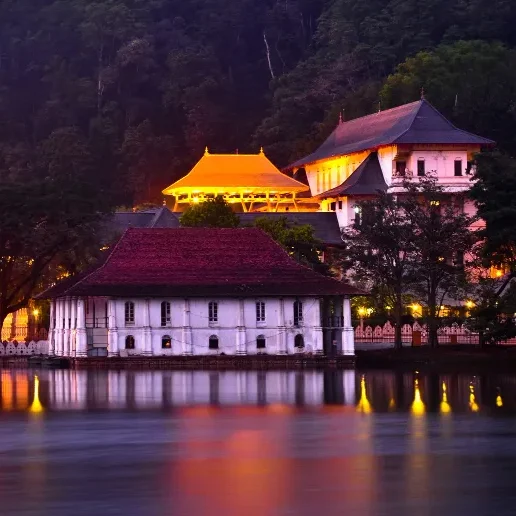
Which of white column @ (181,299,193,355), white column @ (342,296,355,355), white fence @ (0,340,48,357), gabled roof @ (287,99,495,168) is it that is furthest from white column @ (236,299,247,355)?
gabled roof @ (287,99,495,168)

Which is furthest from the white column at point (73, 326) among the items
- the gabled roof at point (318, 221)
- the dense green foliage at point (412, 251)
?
the gabled roof at point (318, 221)

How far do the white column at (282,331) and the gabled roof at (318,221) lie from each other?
87.9 ft

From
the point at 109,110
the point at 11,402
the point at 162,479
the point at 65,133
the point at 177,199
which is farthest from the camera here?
the point at 109,110

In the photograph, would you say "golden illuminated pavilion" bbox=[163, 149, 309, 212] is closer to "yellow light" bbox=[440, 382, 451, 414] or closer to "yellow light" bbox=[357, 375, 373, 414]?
"yellow light" bbox=[357, 375, 373, 414]

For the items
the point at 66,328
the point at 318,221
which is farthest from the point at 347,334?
the point at 318,221

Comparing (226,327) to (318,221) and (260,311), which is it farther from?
(318,221)

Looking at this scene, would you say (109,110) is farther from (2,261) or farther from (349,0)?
(2,261)

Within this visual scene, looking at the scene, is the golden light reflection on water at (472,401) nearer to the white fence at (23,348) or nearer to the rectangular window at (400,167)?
the white fence at (23,348)

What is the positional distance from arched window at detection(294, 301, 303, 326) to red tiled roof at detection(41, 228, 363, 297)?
1023mm

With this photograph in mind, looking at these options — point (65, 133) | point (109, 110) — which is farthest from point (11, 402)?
point (109, 110)

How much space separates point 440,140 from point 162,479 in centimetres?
8258

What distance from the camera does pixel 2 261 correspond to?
94062 millimetres

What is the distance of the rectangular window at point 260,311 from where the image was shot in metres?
84.1

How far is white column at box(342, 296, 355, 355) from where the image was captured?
84.0m
